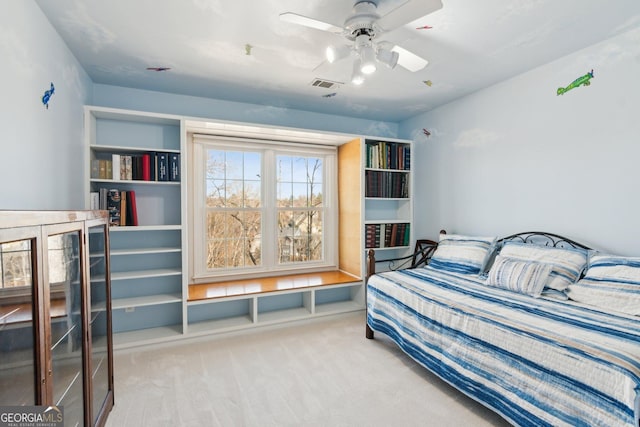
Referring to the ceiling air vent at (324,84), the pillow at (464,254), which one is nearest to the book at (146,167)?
the ceiling air vent at (324,84)

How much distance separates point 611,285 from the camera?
200 cm

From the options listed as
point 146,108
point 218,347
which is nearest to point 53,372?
point 218,347

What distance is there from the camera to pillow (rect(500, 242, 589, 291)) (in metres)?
2.24

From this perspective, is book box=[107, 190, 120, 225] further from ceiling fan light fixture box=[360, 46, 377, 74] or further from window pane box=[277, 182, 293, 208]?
ceiling fan light fixture box=[360, 46, 377, 74]

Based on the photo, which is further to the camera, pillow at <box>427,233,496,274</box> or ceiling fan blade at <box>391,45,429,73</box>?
pillow at <box>427,233,496,274</box>

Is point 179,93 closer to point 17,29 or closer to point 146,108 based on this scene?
point 146,108

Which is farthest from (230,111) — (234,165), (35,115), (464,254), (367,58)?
(464,254)

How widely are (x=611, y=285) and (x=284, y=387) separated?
2215 mm

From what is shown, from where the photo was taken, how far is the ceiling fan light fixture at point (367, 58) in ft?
6.29

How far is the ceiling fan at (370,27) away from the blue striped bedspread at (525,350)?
64.8 inches

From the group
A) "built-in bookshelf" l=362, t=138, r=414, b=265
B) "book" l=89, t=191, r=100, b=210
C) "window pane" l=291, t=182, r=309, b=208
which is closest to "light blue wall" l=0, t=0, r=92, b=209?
"book" l=89, t=191, r=100, b=210

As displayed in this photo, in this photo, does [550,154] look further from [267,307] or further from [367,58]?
[267,307]

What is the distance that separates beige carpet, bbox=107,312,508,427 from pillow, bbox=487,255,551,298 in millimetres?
854

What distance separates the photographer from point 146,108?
314 cm
